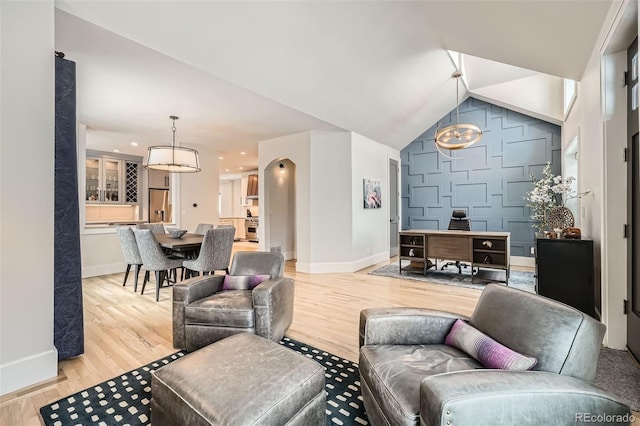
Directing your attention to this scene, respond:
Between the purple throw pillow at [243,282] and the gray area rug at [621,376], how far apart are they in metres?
2.69

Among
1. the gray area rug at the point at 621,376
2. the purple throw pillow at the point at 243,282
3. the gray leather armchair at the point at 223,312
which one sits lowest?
the gray area rug at the point at 621,376

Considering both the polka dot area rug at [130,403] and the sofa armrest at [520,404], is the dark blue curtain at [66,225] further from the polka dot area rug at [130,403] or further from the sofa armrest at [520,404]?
the sofa armrest at [520,404]

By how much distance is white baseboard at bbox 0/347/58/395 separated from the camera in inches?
76.3

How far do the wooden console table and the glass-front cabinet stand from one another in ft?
22.4

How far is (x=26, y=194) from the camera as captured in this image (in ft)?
6.66

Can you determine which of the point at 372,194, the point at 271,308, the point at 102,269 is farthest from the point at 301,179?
the point at 102,269

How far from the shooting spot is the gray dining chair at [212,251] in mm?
3941

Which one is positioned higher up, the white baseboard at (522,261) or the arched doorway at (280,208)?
the arched doorway at (280,208)

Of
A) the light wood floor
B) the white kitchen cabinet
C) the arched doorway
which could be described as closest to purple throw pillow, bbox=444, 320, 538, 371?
the light wood floor

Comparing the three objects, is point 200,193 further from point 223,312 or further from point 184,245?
point 223,312

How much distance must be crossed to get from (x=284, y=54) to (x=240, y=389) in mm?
3496

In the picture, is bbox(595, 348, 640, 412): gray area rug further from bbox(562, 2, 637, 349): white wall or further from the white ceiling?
the white ceiling

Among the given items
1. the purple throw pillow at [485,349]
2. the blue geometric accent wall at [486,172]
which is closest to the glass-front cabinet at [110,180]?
the blue geometric accent wall at [486,172]

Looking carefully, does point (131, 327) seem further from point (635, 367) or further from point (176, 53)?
→ point (635, 367)
